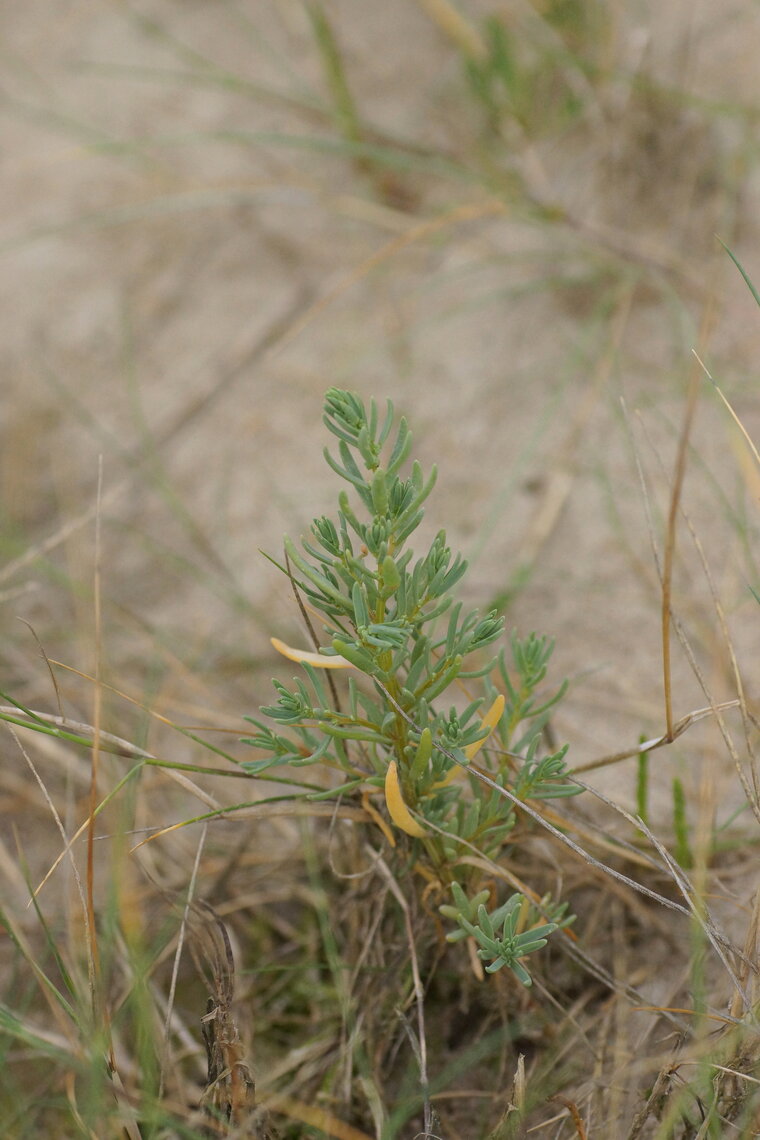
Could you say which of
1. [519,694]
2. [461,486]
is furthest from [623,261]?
[519,694]

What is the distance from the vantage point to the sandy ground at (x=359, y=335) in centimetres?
150

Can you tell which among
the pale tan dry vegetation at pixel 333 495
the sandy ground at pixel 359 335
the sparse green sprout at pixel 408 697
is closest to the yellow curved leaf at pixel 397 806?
the sparse green sprout at pixel 408 697

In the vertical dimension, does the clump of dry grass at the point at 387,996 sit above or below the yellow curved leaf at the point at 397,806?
below

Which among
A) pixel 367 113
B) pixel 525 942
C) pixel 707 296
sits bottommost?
pixel 525 942

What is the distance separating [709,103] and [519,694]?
133 centimetres

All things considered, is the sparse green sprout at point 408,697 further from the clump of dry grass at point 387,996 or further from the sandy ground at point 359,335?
the sandy ground at point 359,335

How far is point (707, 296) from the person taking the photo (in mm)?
1653

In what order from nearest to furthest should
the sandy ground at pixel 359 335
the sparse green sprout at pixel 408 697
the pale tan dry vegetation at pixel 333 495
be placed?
the sparse green sprout at pixel 408 697 < the pale tan dry vegetation at pixel 333 495 < the sandy ground at pixel 359 335

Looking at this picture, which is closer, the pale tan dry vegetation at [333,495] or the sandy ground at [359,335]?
the pale tan dry vegetation at [333,495]

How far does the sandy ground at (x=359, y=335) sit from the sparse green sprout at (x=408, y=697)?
0.39 metres

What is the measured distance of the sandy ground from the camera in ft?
4.93

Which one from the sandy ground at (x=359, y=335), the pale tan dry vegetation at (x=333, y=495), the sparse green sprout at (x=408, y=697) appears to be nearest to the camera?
the sparse green sprout at (x=408, y=697)

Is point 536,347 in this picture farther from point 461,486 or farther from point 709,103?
point 709,103

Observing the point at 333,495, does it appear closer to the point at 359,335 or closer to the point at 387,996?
the point at 359,335
